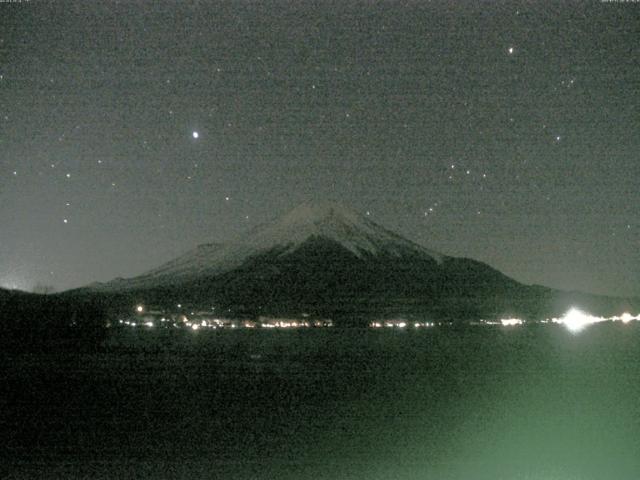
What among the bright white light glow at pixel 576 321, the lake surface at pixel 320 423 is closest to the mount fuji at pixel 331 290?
the bright white light glow at pixel 576 321

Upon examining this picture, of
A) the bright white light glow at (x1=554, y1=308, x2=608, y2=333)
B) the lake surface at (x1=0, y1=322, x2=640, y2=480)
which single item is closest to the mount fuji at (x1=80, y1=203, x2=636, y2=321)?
the bright white light glow at (x1=554, y1=308, x2=608, y2=333)

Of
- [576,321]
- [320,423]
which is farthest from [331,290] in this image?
[320,423]

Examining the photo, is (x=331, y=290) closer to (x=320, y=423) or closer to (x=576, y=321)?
(x=576, y=321)

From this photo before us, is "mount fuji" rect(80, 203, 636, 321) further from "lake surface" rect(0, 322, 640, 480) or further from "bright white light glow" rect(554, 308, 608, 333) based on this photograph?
"lake surface" rect(0, 322, 640, 480)

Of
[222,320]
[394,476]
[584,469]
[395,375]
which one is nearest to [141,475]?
[394,476]

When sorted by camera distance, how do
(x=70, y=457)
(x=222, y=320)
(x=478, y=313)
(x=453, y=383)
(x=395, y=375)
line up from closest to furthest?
(x=70, y=457) → (x=453, y=383) → (x=395, y=375) → (x=222, y=320) → (x=478, y=313)

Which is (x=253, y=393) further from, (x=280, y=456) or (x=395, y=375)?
(x=280, y=456)

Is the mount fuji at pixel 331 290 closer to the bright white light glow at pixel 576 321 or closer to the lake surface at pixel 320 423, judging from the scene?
the bright white light glow at pixel 576 321

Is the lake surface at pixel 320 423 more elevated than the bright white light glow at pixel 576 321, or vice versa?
the bright white light glow at pixel 576 321
